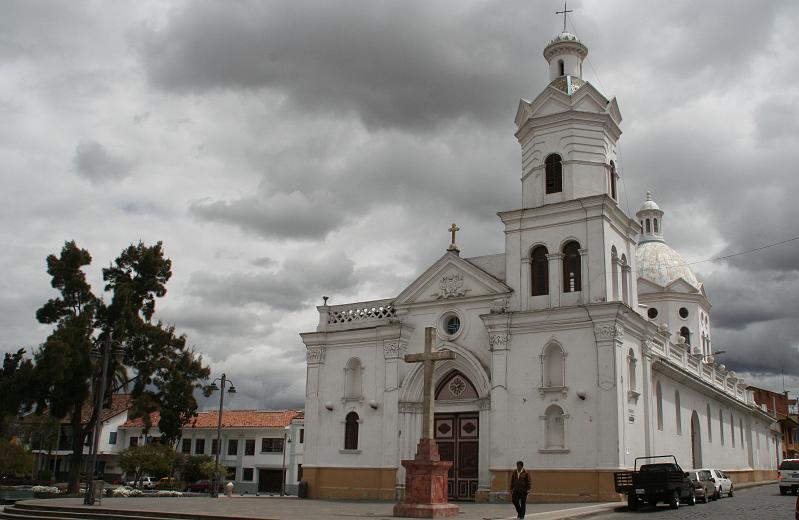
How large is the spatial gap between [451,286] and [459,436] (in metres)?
6.04

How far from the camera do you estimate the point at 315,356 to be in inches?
1347

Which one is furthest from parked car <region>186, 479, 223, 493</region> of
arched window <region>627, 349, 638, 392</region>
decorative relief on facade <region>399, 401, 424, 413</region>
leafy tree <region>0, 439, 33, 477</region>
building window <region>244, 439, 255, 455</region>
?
arched window <region>627, 349, 638, 392</region>

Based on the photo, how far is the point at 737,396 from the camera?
150 feet

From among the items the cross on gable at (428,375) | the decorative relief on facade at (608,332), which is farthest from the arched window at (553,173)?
the cross on gable at (428,375)

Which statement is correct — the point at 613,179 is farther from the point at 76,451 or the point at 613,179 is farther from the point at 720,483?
the point at 76,451

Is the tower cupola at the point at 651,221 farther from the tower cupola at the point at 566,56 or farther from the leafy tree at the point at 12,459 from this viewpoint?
the leafy tree at the point at 12,459

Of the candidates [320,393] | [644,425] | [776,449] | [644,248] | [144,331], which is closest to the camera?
[644,425]

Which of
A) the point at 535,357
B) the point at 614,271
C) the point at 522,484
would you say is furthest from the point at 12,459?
the point at 614,271

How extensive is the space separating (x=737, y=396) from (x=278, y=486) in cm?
3386

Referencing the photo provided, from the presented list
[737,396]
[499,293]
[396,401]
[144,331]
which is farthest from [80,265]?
[737,396]

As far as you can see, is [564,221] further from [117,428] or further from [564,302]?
[117,428]

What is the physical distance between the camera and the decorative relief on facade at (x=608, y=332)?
1049 inches

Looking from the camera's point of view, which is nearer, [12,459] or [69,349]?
[69,349]

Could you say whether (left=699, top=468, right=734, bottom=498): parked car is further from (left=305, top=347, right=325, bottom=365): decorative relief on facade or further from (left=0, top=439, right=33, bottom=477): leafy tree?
(left=0, top=439, right=33, bottom=477): leafy tree
